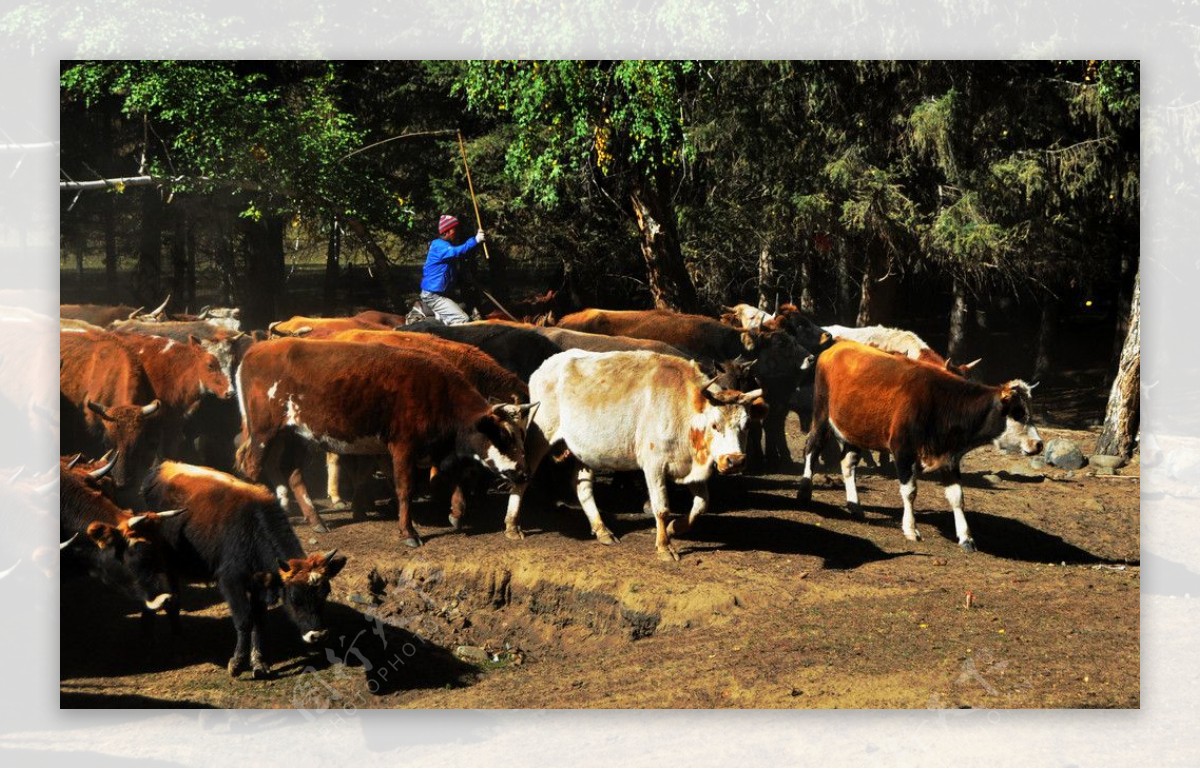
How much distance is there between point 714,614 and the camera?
5844 mm

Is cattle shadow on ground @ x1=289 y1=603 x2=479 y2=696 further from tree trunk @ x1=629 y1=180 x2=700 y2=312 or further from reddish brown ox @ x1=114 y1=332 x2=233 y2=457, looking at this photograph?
tree trunk @ x1=629 y1=180 x2=700 y2=312

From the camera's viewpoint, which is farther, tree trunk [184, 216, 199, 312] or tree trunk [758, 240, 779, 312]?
tree trunk [758, 240, 779, 312]

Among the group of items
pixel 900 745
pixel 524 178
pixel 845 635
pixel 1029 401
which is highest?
pixel 524 178

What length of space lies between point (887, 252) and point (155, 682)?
11.9 feet

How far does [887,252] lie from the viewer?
629cm

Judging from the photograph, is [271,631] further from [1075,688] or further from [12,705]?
[1075,688]

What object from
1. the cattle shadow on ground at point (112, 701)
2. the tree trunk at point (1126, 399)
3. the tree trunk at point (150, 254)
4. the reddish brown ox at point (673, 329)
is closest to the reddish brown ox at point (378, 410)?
the tree trunk at point (150, 254)

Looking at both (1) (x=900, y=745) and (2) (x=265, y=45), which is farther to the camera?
(2) (x=265, y=45)

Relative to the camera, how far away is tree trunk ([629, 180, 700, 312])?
633cm

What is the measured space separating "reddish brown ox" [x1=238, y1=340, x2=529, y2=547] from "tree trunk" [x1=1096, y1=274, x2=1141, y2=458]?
8.39 ft

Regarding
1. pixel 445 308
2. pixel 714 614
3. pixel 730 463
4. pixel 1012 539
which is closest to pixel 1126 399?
pixel 1012 539

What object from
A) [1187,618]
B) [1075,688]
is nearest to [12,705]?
[1075,688]

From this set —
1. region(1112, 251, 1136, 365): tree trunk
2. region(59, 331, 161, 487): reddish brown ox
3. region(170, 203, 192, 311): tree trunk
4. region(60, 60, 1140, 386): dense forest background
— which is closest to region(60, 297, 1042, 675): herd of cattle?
region(59, 331, 161, 487): reddish brown ox

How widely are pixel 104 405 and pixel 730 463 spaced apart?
105 inches
